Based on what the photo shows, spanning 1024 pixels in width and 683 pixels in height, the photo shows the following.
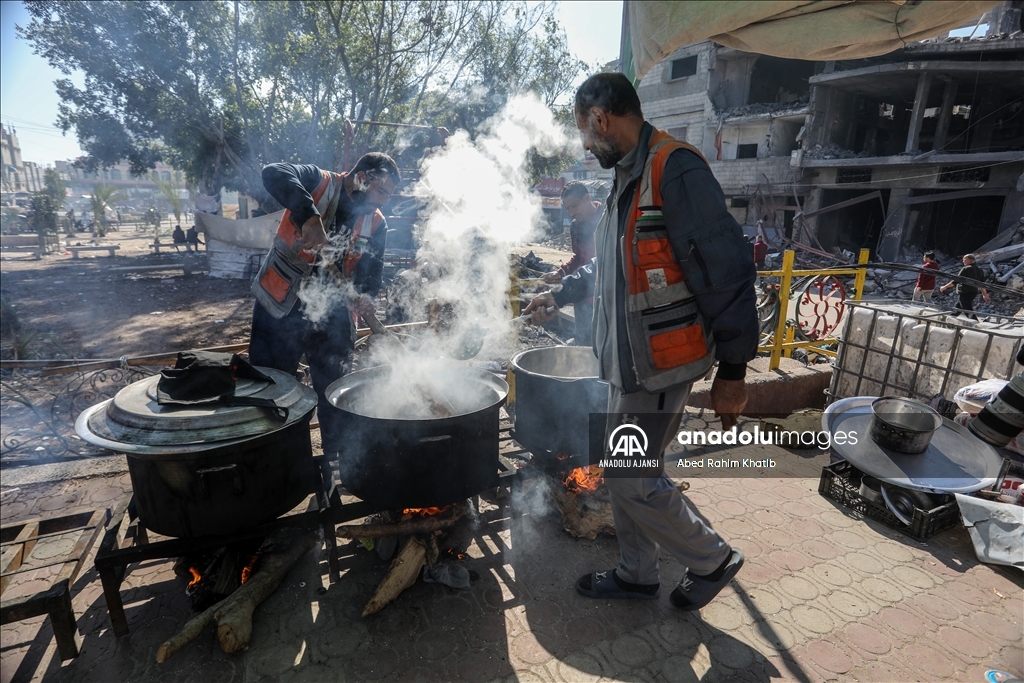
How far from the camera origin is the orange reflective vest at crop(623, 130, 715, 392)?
7.11 ft

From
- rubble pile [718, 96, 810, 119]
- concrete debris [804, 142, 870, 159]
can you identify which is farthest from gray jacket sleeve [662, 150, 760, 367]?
rubble pile [718, 96, 810, 119]

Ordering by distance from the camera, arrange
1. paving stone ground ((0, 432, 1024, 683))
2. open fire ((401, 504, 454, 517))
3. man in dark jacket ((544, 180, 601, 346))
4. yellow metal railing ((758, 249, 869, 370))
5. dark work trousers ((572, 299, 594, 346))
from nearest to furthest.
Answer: paving stone ground ((0, 432, 1024, 683)) < open fire ((401, 504, 454, 517)) < dark work trousers ((572, 299, 594, 346)) < man in dark jacket ((544, 180, 601, 346)) < yellow metal railing ((758, 249, 869, 370))

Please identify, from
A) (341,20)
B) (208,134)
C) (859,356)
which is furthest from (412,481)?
(208,134)

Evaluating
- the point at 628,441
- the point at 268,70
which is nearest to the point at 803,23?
the point at 628,441

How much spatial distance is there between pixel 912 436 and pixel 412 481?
11.1ft

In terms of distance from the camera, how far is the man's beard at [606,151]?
2.40m

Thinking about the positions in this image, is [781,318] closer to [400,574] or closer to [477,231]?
[477,231]

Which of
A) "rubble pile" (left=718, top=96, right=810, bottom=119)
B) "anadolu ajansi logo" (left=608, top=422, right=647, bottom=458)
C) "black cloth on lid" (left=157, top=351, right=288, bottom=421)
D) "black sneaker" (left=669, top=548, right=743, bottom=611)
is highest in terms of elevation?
"rubble pile" (left=718, top=96, right=810, bottom=119)

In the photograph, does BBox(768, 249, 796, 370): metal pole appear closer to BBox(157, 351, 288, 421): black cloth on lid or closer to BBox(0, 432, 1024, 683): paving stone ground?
BBox(0, 432, 1024, 683): paving stone ground

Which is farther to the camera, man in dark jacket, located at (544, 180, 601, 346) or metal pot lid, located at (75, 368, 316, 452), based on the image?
man in dark jacket, located at (544, 180, 601, 346)

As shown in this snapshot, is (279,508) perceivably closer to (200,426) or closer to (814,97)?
(200,426)

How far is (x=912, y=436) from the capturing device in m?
3.52

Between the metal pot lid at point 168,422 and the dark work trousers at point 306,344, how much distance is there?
1086 millimetres

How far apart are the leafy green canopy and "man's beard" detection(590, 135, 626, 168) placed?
16551 mm
